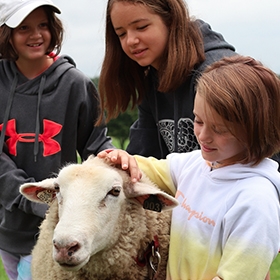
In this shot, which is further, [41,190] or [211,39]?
[211,39]

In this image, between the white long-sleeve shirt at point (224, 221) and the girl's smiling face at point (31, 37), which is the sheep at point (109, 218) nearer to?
the white long-sleeve shirt at point (224, 221)

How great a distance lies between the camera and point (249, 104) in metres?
2.20

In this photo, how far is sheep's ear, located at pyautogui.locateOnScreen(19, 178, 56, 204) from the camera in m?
2.73

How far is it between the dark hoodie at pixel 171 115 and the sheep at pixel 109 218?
1.36 feet

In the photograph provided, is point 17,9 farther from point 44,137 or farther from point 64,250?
point 64,250

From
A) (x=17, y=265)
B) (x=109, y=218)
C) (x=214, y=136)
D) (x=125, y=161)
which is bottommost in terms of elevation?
(x=17, y=265)

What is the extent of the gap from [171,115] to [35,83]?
3.41 ft

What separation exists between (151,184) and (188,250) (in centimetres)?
49

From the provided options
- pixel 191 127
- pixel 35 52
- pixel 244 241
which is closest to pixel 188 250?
pixel 244 241

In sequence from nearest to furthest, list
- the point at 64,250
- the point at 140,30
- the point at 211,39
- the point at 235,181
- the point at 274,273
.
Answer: the point at 64,250
the point at 235,181
the point at 140,30
the point at 211,39
the point at 274,273

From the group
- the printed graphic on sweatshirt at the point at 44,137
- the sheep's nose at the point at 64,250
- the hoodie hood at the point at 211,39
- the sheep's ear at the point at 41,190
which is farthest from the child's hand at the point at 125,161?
the printed graphic on sweatshirt at the point at 44,137

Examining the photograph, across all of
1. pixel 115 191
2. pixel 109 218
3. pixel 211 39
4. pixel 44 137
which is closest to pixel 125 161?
pixel 115 191

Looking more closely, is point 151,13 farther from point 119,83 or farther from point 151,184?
point 151,184

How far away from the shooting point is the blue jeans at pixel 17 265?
3.53 meters
